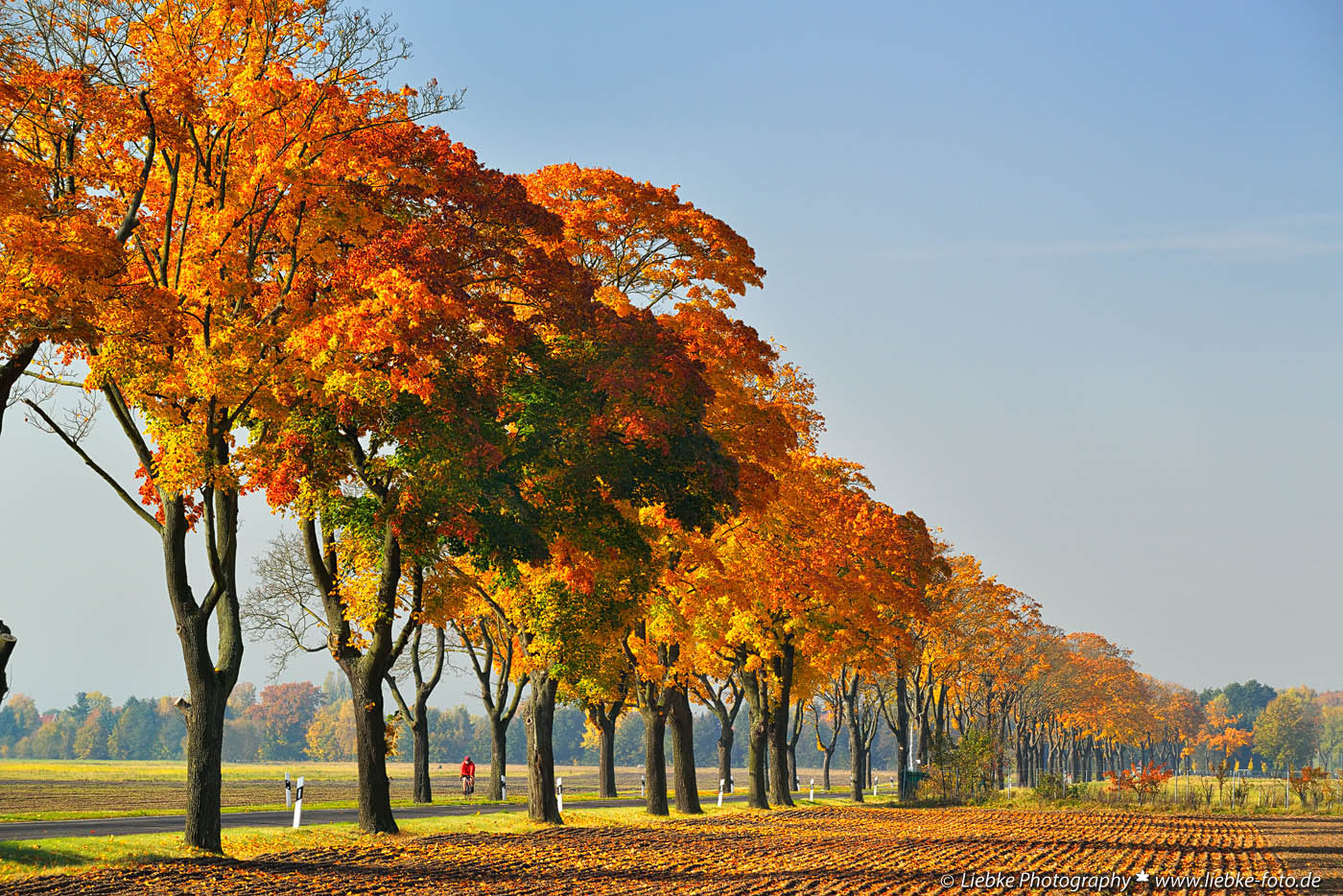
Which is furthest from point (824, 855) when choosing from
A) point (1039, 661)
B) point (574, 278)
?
point (1039, 661)

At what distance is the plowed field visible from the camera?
17.3 meters

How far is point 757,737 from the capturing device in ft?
151

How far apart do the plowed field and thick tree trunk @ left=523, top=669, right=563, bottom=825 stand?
4.68 feet

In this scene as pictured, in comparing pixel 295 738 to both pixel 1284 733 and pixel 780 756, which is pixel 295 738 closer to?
pixel 1284 733

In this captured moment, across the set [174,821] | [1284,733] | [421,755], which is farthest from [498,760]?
[1284,733]

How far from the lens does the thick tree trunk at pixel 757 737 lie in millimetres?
43875

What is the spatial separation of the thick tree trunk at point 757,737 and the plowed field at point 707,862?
8.44 meters

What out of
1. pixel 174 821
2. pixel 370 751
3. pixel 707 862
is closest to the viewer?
pixel 707 862

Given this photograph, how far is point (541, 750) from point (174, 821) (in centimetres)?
1013

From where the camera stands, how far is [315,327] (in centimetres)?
1939

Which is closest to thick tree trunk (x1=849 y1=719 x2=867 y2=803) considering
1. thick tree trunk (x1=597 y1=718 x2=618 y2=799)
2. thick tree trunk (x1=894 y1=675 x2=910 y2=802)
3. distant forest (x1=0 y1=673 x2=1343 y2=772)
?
thick tree trunk (x1=894 y1=675 x2=910 y2=802)

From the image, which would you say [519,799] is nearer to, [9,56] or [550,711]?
[550,711]

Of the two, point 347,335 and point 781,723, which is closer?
point 347,335

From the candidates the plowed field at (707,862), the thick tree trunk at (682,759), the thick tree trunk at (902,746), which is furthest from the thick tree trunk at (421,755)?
the thick tree trunk at (902,746)
